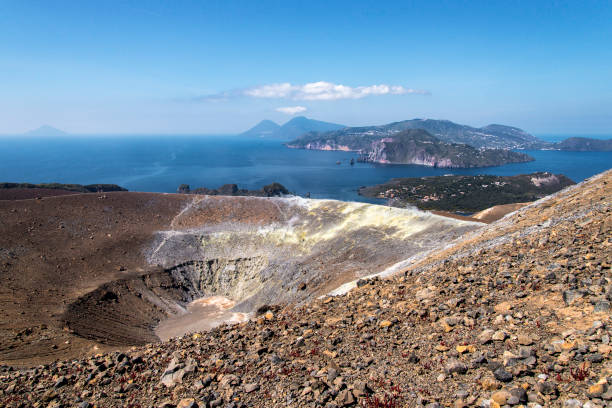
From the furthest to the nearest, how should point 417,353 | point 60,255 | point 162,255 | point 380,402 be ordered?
point 162,255
point 60,255
point 417,353
point 380,402

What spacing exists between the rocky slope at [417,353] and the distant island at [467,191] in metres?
134

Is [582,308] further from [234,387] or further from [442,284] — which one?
[234,387]

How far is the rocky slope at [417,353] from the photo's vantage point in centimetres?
777

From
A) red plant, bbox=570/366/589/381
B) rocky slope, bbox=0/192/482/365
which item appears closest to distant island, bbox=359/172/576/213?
rocky slope, bbox=0/192/482/365

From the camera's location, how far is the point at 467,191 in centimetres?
16925

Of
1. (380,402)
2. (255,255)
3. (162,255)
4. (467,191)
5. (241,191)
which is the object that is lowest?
(162,255)

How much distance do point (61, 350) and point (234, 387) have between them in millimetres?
20098

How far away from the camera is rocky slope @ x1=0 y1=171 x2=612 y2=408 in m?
7.77

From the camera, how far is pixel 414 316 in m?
12.5

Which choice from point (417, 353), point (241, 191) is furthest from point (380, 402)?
point (241, 191)

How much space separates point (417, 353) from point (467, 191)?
584 feet

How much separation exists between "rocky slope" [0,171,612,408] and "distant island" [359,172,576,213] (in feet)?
440

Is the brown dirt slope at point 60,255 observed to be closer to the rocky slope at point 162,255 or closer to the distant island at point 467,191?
the rocky slope at point 162,255

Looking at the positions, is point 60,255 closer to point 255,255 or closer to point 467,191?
point 255,255
